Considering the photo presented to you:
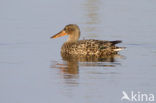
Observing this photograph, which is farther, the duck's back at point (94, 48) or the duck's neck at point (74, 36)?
the duck's neck at point (74, 36)

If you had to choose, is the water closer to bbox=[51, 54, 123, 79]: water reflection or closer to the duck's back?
bbox=[51, 54, 123, 79]: water reflection

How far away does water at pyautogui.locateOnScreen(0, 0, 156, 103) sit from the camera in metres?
11.6

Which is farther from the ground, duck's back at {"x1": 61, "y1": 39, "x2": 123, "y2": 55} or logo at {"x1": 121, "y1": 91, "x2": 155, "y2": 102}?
duck's back at {"x1": 61, "y1": 39, "x2": 123, "y2": 55}

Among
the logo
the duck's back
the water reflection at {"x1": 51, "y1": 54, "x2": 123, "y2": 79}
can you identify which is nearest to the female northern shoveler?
the duck's back

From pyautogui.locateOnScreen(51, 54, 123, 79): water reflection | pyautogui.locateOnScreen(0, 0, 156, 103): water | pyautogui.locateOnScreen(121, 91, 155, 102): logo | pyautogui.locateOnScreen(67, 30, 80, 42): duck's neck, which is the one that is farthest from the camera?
pyautogui.locateOnScreen(67, 30, 80, 42): duck's neck

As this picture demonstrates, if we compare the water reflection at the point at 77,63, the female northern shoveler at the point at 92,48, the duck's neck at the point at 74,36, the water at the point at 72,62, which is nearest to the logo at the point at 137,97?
the water at the point at 72,62

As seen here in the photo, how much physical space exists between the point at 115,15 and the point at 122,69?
7.26 metres

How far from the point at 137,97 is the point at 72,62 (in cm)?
376

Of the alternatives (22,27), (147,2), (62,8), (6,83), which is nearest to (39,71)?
(6,83)

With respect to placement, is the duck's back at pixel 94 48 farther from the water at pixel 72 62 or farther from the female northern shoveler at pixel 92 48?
the water at pixel 72 62

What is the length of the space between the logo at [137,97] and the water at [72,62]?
0.44ft

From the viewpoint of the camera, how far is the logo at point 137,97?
11.1 metres

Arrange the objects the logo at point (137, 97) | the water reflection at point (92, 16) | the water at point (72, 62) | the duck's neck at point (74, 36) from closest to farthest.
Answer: the logo at point (137, 97)
the water at point (72, 62)
the duck's neck at point (74, 36)
the water reflection at point (92, 16)

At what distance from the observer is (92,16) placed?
20938 mm
